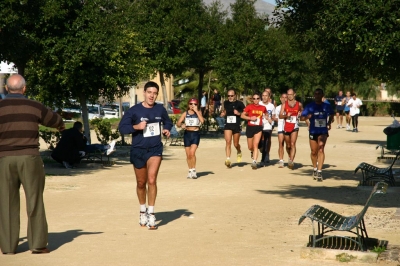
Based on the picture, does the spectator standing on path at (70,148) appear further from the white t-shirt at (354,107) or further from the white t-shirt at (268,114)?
the white t-shirt at (354,107)

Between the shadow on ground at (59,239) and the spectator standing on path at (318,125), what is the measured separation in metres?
7.77

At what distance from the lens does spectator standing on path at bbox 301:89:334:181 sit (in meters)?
17.5

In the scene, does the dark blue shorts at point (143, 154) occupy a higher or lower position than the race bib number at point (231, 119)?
lower

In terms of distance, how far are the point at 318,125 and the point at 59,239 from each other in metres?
8.64

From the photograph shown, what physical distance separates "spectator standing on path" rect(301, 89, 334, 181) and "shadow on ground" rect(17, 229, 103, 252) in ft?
25.5

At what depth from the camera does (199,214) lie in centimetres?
1244

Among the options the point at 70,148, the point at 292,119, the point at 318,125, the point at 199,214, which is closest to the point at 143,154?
the point at 199,214

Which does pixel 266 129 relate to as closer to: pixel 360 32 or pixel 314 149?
pixel 314 149

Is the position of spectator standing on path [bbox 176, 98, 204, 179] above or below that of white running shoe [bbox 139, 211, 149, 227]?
above

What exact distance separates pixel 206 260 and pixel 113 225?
275 centimetres

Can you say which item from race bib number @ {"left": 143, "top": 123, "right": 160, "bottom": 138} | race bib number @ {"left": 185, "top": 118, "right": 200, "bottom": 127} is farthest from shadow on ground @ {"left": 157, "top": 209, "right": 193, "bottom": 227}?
race bib number @ {"left": 185, "top": 118, "right": 200, "bottom": 127}

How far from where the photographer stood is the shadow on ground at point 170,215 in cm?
1179

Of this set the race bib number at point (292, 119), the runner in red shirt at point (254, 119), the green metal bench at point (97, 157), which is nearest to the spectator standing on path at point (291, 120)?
the race bib number at point (292, 119)

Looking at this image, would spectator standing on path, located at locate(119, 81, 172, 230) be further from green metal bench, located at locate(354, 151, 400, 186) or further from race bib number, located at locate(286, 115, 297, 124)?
race bib number, located at locate(286, 115, 297, 124)
